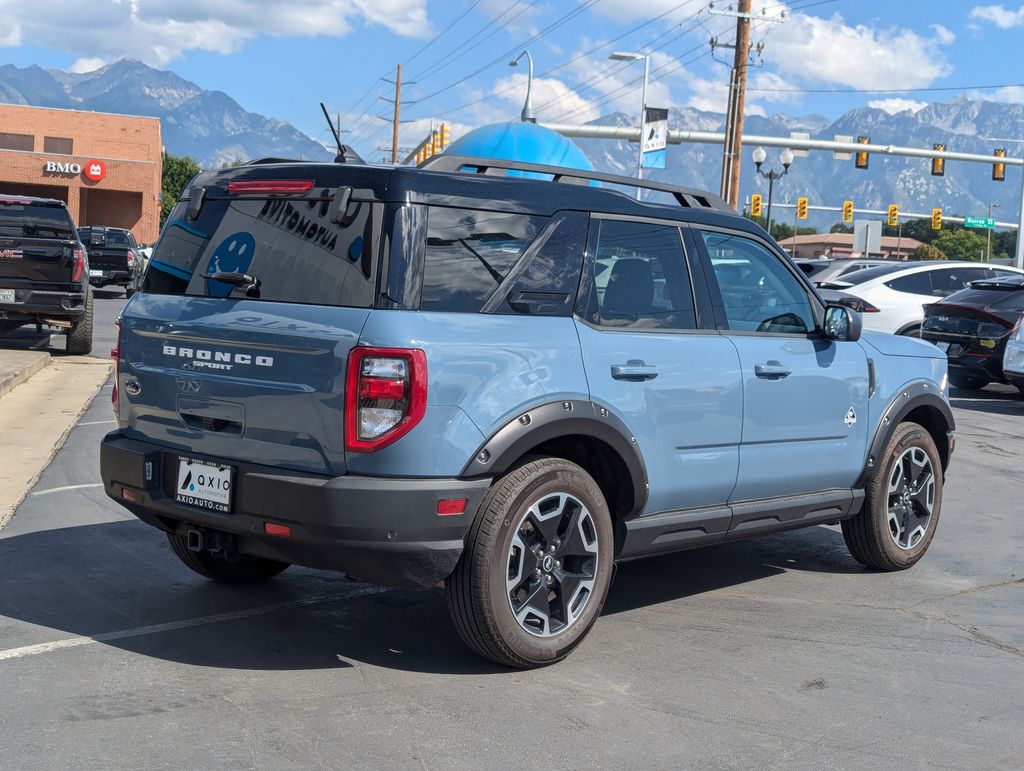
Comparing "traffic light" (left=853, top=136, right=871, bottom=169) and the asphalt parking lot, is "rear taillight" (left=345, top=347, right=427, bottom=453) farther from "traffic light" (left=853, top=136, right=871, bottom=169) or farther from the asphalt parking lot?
→ "traffic light" (left=853, top=136, right=871, bottom=169)

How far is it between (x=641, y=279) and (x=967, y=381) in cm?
1245

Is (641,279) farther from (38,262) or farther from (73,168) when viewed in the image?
(73,168)

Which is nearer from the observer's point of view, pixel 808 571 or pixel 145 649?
pixel 145 649

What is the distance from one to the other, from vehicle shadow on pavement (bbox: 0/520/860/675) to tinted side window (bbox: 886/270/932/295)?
11.5 m

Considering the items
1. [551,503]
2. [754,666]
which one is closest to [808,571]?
[754,666]

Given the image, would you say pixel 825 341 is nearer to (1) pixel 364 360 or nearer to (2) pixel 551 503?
(2) pixel 551 503

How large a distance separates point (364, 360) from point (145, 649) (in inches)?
62.5

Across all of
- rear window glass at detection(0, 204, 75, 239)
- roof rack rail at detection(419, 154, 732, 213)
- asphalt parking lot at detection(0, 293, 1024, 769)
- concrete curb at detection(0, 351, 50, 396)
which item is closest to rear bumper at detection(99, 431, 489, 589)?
asphalt parking lot at detection(0, 293, 1024, 769)

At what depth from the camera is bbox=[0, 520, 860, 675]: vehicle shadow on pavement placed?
15.6ft

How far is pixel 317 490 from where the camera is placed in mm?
4191

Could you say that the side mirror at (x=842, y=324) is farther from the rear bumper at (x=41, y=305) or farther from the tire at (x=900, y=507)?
the rear bumper at (x=41, y=305)

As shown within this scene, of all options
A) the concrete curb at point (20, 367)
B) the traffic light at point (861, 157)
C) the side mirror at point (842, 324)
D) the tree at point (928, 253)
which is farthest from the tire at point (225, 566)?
the tree at point (928, 253)

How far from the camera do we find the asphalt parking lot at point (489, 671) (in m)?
3.86

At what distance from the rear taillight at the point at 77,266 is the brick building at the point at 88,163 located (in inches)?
2011
